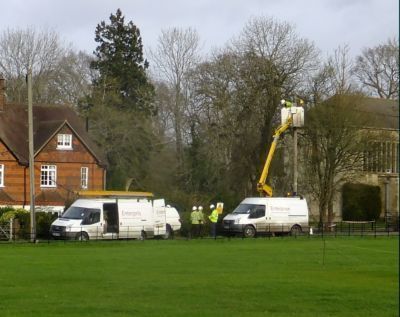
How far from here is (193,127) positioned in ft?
Result: 219

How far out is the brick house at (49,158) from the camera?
58.3 meters

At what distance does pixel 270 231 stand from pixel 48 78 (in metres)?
34.5

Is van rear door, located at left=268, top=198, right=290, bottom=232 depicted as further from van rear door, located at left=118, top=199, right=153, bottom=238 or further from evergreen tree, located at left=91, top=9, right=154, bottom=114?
evergreen tree, located at left=91, top=9, right=154, bottom=114

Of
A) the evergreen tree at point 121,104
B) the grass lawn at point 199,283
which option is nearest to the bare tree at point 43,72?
the evergreen tree at point 121,104

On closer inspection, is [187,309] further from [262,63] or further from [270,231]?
[262,63]

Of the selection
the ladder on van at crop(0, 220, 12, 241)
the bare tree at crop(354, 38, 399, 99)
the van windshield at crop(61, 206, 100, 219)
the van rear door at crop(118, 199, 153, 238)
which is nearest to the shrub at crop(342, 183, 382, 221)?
the bare tree at crop(354, 38, 399, 99)

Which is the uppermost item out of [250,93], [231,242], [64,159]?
[250,93]

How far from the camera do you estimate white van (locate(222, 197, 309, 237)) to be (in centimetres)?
4809

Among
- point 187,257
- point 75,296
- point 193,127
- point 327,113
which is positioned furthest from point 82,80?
point 75,296

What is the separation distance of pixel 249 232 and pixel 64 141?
19091 mm

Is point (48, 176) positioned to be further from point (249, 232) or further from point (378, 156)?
point (378, 156)

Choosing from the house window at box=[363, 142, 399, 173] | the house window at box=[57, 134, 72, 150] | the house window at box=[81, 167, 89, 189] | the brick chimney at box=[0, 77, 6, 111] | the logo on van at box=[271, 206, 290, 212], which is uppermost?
the brick chimney at box=[0, 77, 6, 111]

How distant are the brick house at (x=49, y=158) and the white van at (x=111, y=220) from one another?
14854 mm

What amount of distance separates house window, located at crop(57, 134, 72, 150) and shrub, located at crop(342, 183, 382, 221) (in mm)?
25308
